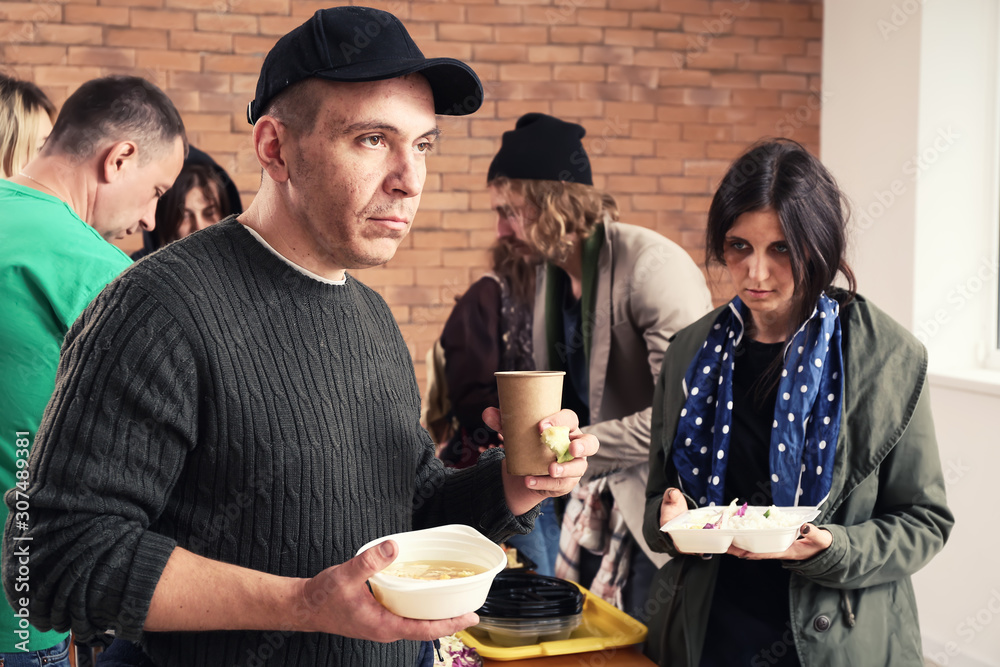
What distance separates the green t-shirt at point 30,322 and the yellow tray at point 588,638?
89 centimetres

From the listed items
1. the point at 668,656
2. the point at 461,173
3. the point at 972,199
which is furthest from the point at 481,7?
the point at 668,656

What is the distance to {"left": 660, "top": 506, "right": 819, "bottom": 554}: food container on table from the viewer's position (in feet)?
5.17

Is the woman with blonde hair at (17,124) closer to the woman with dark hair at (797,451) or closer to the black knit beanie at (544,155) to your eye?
the black knit beanie at (544,155)

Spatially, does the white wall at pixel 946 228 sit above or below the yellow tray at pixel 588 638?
above

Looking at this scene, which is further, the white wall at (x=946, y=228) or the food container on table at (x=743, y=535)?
the white wall at (x=946, y=228)

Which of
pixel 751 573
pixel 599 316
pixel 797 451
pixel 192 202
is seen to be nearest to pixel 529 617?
pixel 751 573

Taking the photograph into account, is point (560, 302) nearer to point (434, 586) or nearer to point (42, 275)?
point (42, 275)

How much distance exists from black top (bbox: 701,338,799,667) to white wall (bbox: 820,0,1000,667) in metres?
1.77

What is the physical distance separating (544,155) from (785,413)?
1.36 m

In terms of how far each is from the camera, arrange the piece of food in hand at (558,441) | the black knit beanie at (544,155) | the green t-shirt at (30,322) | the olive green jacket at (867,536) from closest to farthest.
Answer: the piece of food in hand at (558,441) → the green t-shirt at (30,322) → the olive green jacket at (867,536) → the black knit beanie at (544,155)

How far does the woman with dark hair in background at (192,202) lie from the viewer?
3.04m

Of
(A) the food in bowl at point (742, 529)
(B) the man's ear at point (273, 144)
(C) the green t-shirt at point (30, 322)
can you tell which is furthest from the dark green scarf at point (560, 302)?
(B) the man's ear at point (273, 144)

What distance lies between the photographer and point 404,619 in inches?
38.4

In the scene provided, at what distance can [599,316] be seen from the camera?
104 inches
